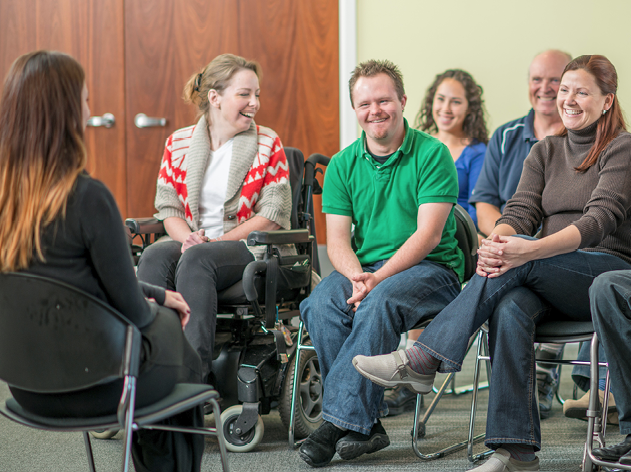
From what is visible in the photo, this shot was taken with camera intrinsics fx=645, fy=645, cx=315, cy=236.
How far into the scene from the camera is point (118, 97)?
152 inches

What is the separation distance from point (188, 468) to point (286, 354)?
0.75m

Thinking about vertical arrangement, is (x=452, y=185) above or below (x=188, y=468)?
above

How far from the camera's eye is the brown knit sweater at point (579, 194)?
1893 millimetres

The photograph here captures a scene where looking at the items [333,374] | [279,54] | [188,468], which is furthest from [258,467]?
[279,54]

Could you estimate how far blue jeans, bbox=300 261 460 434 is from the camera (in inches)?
73.6

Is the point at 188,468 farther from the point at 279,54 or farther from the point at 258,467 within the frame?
the point at 279,54

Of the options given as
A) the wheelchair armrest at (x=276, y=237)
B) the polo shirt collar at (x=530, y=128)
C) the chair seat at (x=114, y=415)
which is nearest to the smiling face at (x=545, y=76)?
the polo shirt collar at (x=530, y=128)

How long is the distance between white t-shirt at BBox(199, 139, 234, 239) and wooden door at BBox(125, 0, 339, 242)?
4.71ft

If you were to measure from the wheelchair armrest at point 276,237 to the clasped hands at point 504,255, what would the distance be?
2.17ft

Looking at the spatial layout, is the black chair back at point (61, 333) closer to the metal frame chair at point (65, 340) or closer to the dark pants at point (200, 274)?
the metal frame chair at point (65, 340)

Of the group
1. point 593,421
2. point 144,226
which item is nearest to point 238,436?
point 144,226

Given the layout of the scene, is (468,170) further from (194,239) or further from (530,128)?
(194,239)

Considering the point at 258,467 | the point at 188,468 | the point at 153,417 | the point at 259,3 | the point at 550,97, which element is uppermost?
the point at 259,3

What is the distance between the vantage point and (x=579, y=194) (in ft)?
6.64
